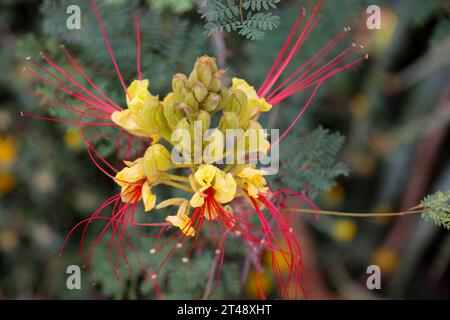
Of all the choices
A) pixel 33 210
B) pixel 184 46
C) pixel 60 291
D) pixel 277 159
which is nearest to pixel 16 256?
pixel 33 210

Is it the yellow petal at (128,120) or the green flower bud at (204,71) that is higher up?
the green flower bud at (204,71)

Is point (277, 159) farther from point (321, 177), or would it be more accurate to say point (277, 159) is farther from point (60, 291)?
point (60, 291)

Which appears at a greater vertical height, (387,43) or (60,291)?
(387,43)

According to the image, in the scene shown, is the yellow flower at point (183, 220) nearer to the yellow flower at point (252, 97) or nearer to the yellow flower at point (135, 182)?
the yellow flower at point (135, 182)

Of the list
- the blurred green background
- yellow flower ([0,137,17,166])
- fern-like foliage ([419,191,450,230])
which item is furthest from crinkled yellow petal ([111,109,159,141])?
yellow flower ([0,137,17,166])

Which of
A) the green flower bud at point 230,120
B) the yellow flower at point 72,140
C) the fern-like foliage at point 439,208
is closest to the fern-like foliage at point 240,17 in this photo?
the green flower bud at point 230,120

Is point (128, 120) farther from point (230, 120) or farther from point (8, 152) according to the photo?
point (8, 152)
